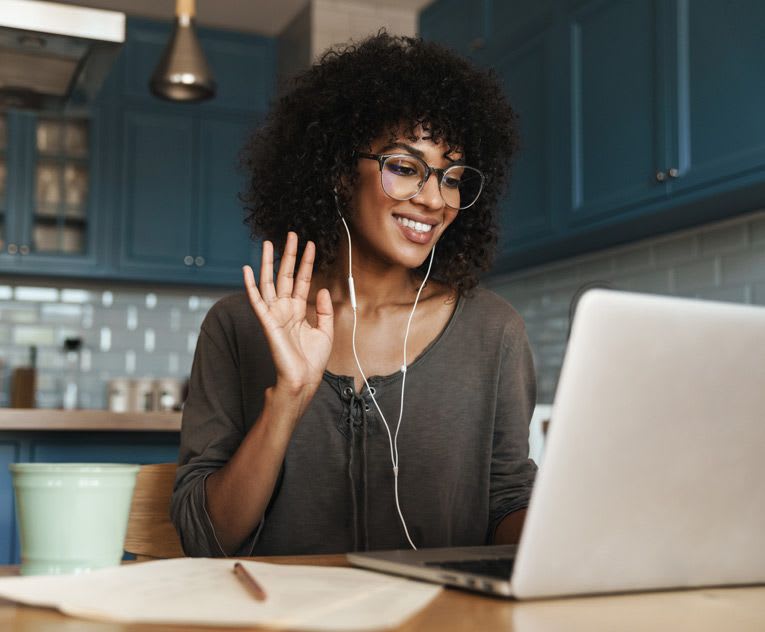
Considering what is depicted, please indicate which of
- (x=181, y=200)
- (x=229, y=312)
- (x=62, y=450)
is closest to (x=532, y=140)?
(x=62, y=450)

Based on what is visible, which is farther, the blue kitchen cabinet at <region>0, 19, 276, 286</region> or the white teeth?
the blue kitchen cabinet at <region>0, 19, 276, 286</region>

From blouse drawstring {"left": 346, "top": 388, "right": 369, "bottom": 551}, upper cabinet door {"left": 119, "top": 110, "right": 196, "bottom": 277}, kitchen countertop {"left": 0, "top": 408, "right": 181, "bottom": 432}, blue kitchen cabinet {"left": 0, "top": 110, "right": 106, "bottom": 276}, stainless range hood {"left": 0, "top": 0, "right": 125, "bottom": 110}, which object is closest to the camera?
blouse drawstring {"left": 346, "top": 388, "right": 369, "bottom": 551}

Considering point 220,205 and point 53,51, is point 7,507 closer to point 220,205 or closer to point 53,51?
point 53,51

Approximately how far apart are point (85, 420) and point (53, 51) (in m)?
1.32

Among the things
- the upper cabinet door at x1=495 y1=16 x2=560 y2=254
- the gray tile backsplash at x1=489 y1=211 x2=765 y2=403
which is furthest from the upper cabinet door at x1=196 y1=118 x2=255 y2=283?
the upper cabinet door at x1=495 y1=16 x2=560 y2=254

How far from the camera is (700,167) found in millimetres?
2645

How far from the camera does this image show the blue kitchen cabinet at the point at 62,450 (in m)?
3.24

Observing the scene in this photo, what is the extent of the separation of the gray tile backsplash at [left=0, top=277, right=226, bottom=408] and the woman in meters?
3.43

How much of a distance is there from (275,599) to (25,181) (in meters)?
4.34

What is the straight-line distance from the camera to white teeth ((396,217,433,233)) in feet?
5.12

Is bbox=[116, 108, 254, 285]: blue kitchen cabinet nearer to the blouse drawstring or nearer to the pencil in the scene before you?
the blouse drawstring

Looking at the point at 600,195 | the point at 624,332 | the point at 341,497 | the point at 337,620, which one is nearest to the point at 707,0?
the point at 600,195

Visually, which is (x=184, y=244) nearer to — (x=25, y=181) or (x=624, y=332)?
(x=25, y=181)

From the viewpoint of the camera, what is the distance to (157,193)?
486 cm
